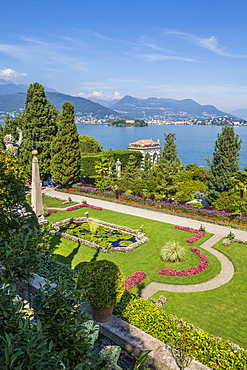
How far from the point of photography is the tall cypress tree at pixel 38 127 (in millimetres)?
33344

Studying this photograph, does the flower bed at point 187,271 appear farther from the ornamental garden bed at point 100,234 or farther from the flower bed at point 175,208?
the flower bed at point 175,208

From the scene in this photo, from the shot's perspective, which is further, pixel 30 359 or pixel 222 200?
pixel 222 200

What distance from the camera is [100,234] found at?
19.7 meters

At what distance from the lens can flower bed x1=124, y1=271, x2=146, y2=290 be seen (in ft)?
41.2

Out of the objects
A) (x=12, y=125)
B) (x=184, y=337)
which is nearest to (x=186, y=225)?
(x=184, y=337)

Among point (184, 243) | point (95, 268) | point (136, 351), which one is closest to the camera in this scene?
point (136, 351)

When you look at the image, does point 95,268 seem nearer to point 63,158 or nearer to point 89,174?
point 63,158

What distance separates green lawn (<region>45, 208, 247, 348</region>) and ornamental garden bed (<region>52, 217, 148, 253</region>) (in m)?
0.45

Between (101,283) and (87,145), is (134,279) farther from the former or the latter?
(87,145)

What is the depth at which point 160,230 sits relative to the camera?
20453mm

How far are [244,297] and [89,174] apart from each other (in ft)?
105

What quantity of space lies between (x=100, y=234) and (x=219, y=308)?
413 inches

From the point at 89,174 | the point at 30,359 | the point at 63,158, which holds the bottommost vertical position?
the point at 89,174

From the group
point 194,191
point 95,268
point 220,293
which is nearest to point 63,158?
point 194,191
